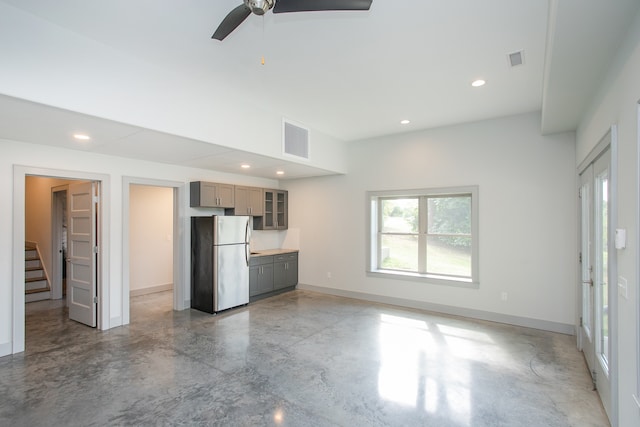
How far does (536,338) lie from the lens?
4008mm

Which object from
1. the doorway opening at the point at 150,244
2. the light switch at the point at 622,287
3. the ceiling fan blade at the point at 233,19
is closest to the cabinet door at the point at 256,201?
the doorway opening at the point at 150,244

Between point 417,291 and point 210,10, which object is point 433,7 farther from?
point 417,291

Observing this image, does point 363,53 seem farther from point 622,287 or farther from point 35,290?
point 35,290

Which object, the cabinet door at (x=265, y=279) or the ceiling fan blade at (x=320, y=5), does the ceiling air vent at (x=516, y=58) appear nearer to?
the ceiling fan blade at (x=320, y=5)

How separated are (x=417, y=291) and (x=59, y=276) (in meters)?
6.85

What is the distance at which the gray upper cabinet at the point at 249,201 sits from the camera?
5910 millimetres

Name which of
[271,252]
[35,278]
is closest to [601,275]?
[271,252]

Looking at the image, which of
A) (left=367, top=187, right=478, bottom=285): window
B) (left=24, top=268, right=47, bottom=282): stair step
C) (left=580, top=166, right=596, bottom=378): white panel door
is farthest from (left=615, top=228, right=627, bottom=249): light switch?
(left=24, top=268, right=47, bottom=282): stair step

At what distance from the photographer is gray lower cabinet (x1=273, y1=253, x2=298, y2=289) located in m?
6.38

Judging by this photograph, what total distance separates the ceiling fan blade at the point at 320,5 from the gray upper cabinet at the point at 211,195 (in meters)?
4.00

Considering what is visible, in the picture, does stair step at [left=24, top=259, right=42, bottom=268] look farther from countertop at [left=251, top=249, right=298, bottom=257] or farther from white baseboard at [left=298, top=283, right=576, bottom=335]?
white baseboard at [left=298, top=283, right=576, bottom=335]

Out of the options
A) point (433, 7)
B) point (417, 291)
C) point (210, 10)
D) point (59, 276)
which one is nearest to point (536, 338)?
point (417, 291)

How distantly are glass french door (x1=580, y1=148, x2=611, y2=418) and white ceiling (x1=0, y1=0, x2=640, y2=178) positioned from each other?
779mm

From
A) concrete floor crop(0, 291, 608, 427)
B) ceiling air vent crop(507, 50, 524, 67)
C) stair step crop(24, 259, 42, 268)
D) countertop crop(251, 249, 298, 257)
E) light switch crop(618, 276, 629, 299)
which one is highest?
ceiling air vent crop(507, 50, 524, 67)
